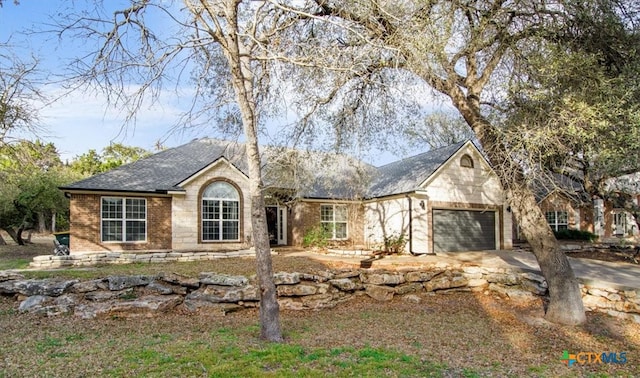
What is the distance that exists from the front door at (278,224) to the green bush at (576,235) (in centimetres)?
1483

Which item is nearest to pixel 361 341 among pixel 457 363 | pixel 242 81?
pixel 457 363

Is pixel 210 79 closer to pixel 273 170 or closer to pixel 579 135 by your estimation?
pixel 273 170

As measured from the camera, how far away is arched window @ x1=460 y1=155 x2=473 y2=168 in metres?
17.4

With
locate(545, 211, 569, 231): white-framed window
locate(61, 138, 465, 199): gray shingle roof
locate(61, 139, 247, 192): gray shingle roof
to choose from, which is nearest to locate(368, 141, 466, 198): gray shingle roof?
locate(61, 138, 465, 199): gray shingle roof

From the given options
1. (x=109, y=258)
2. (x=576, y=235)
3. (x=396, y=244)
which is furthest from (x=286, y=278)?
(x=576, y=235)

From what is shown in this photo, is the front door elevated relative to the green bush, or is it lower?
elevated

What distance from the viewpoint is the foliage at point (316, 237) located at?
1744 cm

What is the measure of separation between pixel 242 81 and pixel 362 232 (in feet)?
44.5

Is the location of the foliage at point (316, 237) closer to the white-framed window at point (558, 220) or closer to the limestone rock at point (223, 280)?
the limestone rock at point (223, 280)

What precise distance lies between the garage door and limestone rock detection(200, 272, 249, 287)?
945 cm

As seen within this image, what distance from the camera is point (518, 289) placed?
10.9 m

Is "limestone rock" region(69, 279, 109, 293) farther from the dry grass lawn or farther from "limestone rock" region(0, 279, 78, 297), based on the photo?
the dry grass lawn

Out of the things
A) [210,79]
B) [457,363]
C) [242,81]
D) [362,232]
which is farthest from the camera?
[362,232]

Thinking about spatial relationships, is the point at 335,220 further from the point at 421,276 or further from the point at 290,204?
the point at 421,276
